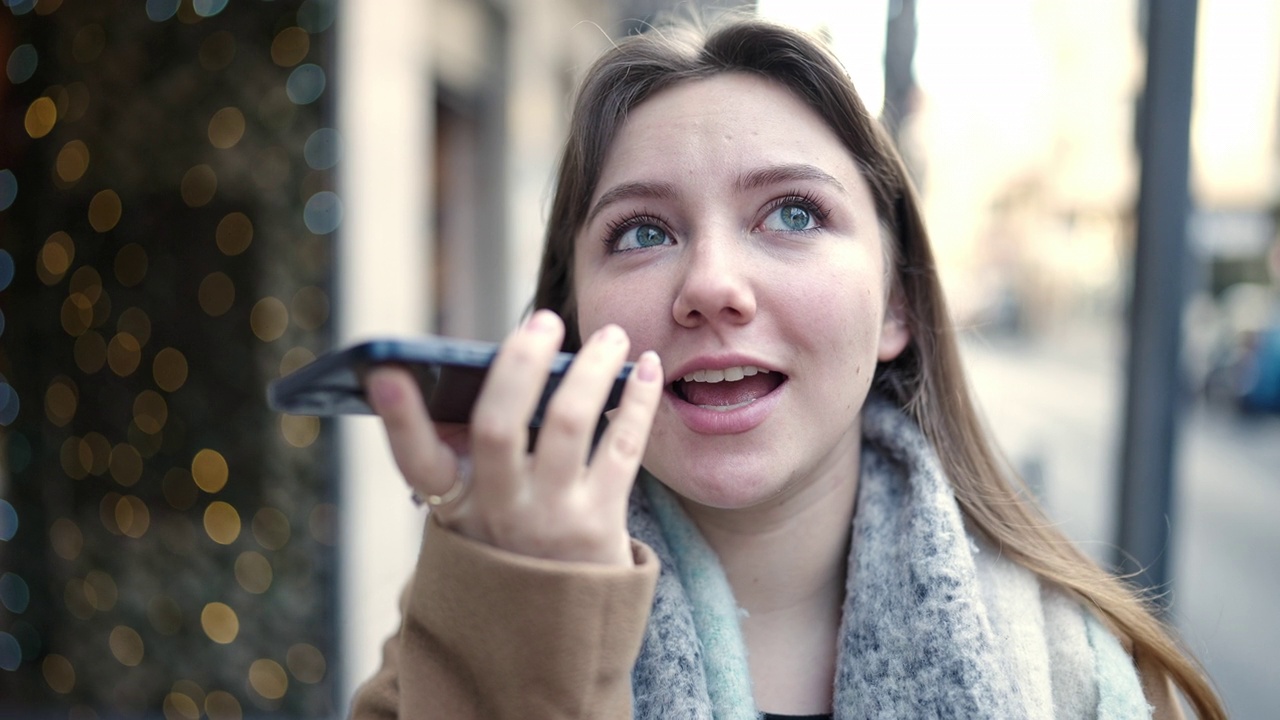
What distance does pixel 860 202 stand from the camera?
1.41 metres

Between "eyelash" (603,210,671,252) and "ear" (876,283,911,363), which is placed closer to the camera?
"eyelash" (603,210,671,252)

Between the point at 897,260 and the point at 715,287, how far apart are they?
52 centimetres

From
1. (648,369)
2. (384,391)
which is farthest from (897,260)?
(384,391)

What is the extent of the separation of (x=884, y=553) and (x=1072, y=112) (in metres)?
3.58

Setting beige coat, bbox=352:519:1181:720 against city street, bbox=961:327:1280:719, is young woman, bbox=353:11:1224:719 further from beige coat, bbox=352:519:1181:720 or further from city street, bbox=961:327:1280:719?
city street, bbox=961:327:1280:719

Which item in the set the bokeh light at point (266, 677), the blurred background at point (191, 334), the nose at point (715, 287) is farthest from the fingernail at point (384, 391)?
the bokeh light at point (266, 677)

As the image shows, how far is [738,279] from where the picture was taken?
48.2 inches

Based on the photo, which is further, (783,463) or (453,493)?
(783,463)

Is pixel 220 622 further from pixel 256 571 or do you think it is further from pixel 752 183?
pixel 752 183

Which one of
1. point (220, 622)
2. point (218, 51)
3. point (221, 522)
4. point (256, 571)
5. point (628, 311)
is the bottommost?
point (220, 622)

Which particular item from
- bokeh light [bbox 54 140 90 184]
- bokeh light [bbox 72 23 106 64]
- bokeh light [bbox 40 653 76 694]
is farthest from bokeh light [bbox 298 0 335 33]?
bokeh light [bbox 40 653 76 694]

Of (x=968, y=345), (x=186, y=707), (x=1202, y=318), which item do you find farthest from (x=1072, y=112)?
(x=1202, y=318)

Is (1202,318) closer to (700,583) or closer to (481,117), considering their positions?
(481,117)

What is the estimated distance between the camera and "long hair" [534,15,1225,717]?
1386 mm
